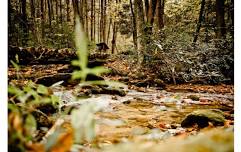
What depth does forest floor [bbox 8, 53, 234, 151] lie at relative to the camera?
0.59 m

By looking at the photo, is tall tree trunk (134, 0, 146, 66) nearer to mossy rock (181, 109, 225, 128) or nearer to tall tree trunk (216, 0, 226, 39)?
tall tree trunk (216, 0, 226, 39)

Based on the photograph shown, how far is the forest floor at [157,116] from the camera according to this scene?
59cm

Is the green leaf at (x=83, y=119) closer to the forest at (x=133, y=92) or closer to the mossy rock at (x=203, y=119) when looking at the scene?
the forest at (x=133, y=92)

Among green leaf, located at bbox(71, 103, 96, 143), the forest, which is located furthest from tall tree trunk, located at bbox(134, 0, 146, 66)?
green leaf, located at bbox(71, 103, 96, 143)

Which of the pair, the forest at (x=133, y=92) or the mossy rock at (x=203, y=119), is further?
the mossy rock at (x=203, y=119)

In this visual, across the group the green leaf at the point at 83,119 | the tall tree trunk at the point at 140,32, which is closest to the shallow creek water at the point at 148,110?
the green leaf at the point at 83,119

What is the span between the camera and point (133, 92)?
4.82 meters

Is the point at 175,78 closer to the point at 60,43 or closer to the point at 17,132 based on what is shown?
the point at 17,132

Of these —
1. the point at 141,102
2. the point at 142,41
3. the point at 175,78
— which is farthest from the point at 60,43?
the point at 141,102

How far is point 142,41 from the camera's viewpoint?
→ 6367 millimetres

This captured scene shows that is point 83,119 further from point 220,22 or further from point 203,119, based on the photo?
point 220,22

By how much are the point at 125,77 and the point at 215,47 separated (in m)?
1.72
